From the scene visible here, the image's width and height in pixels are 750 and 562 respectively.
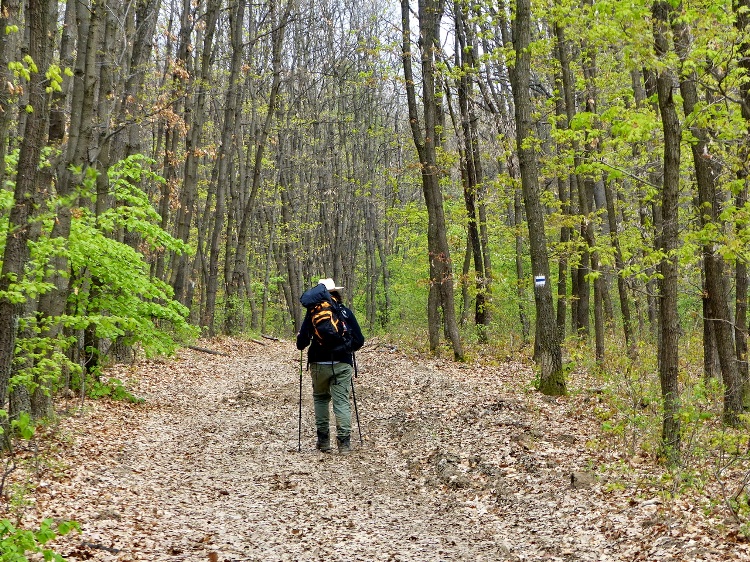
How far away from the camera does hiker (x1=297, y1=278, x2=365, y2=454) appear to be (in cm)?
980

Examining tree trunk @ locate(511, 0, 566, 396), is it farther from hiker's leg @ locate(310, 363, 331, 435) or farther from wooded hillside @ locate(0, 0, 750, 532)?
hiker's leg @ locate(310, 363, 331, 435)

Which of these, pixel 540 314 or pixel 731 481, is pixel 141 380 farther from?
pixel 731 481

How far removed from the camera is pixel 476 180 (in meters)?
22.0

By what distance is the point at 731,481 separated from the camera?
7.21m

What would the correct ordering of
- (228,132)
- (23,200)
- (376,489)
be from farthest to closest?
(228,132)
(376,489)
(23,200)

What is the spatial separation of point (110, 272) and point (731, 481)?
8.81 m

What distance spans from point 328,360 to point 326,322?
1.81 ft

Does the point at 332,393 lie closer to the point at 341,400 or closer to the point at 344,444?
the point at 341,400

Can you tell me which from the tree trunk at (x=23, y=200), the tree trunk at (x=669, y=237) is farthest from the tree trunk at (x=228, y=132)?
the tree trunk at (x=669, y=237)

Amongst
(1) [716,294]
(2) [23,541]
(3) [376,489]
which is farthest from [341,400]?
(2) [23,541]

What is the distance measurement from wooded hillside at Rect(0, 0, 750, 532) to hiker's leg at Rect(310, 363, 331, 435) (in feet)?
9.49

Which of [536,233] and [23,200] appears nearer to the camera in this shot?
[23,200]

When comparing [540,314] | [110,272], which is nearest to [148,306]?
[110,272]

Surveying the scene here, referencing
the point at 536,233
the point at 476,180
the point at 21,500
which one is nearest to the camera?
the point at 21,500
